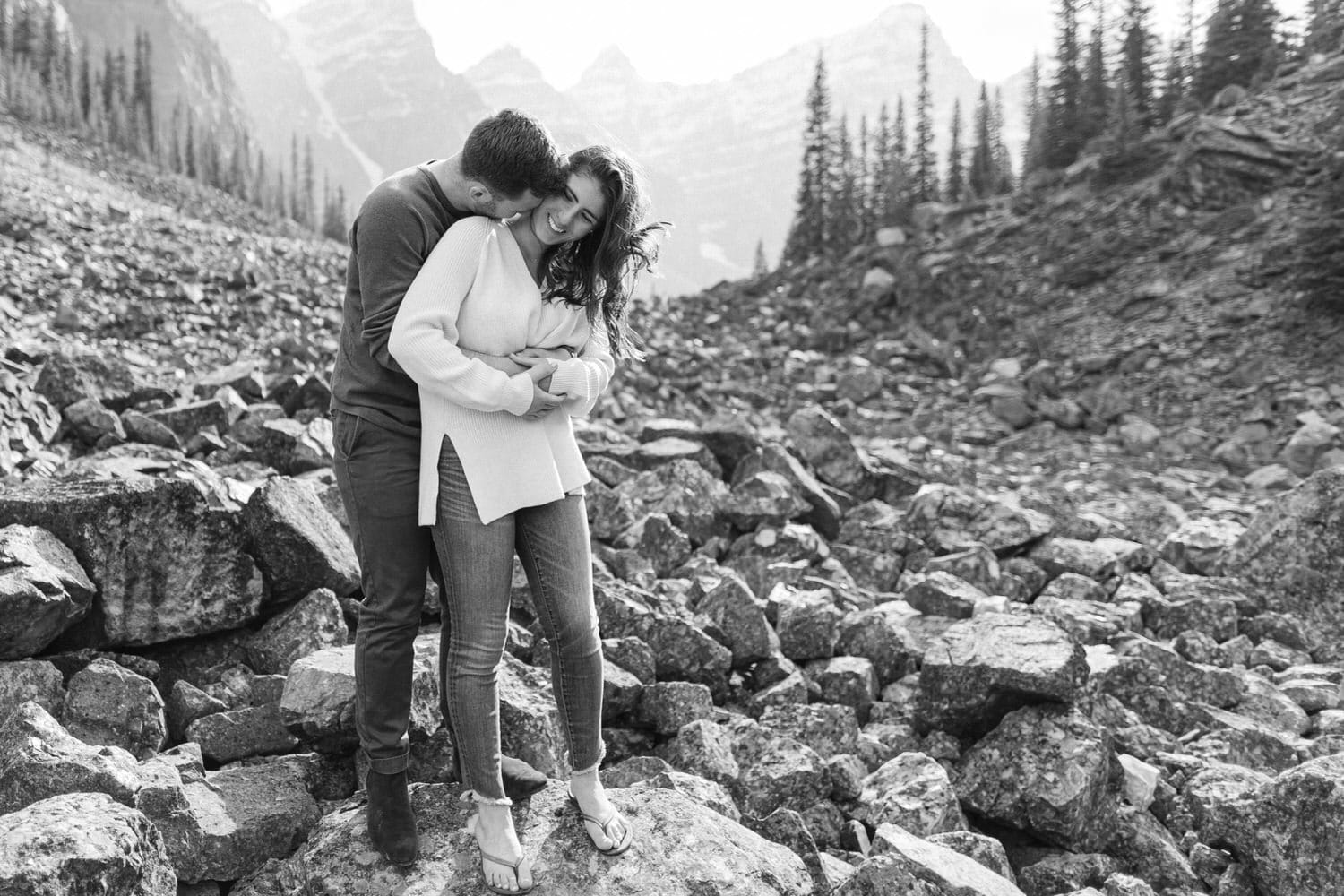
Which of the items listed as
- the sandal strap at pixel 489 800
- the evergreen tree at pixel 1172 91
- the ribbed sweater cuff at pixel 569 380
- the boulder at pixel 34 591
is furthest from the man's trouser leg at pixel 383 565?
the evergreen tree at pixel 1172 91

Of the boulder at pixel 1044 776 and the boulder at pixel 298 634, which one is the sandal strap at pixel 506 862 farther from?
the boulder at pixel 1044 776

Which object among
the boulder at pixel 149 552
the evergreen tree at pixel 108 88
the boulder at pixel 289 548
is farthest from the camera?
the evergreen tree at pixel 108 88

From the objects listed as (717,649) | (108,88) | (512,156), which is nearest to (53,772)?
(512,156)

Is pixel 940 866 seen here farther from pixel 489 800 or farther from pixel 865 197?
pixel 865 197

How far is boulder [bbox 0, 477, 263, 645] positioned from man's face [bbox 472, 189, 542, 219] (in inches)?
99.1

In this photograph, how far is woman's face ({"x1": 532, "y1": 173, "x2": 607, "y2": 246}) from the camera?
304 centimetres

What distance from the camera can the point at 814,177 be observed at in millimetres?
44938

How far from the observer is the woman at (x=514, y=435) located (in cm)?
293

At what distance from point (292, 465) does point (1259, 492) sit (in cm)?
1199

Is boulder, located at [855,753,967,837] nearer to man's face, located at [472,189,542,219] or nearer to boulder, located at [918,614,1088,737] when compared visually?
boulder, located at [918,614,1088,737]

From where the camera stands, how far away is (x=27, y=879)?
2371 mm

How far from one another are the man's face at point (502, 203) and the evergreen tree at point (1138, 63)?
4231cm

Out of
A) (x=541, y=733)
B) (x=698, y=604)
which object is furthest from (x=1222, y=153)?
(x=541, y=733)

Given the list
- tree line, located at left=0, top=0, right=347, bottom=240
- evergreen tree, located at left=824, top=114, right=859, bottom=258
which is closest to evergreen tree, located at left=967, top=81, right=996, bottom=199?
evergreen tree, located at left=824, top=114, right=859, bottom=258
